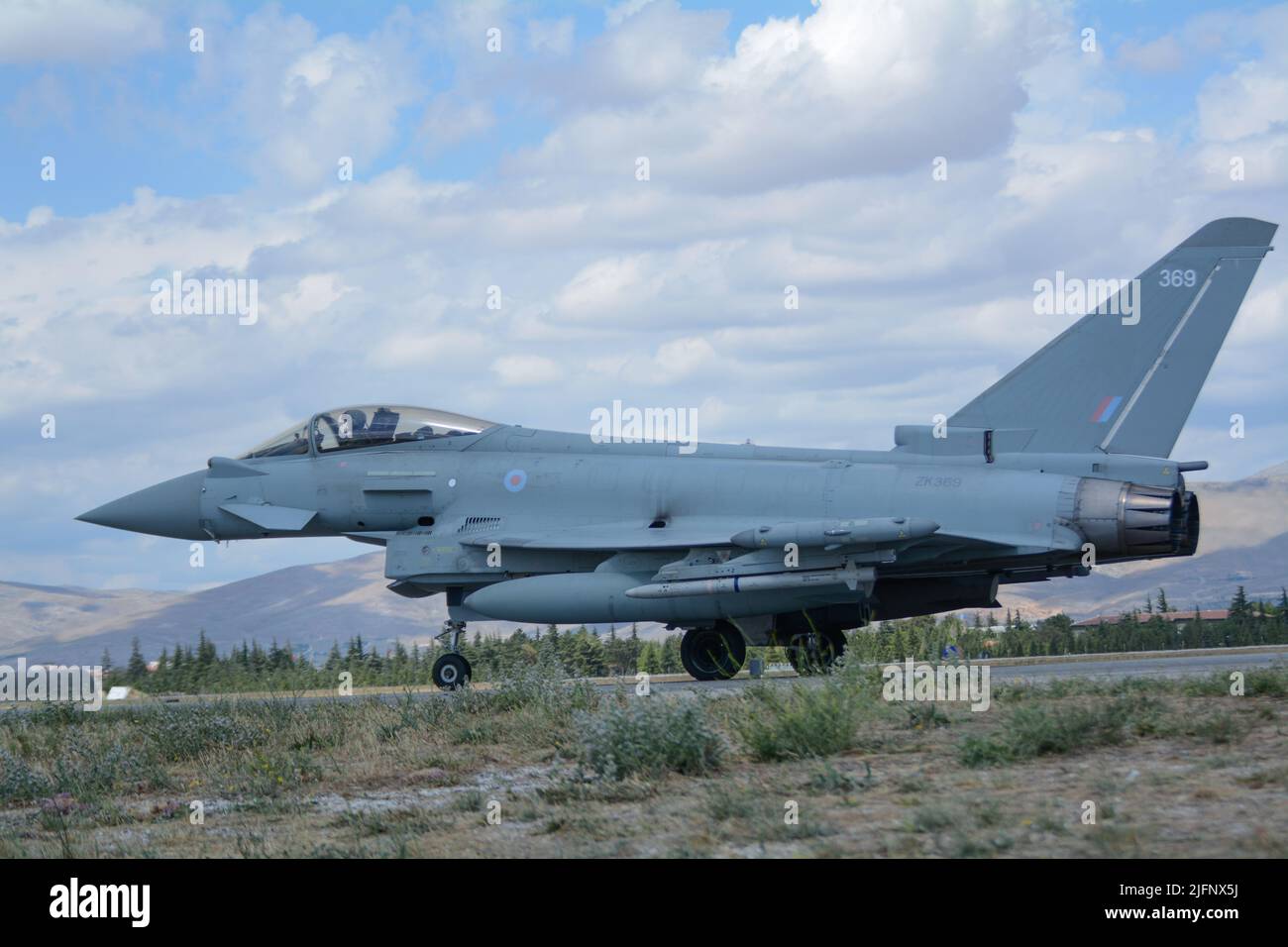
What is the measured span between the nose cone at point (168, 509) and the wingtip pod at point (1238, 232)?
49.1 feet

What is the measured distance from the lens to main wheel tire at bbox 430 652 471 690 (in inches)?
775

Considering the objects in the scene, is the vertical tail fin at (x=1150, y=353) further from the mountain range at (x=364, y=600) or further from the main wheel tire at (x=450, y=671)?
the mountain range at (x=364, y=600)

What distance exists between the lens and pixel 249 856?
334 inches

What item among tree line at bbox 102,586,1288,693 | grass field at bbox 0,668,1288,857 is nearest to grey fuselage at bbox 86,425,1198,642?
tree line at bbox 102,586,1288,693

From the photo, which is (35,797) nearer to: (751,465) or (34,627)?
(751,465)

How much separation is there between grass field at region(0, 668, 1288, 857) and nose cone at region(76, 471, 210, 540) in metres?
7.23

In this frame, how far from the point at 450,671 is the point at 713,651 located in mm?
3689

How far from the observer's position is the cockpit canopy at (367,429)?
70.4ft

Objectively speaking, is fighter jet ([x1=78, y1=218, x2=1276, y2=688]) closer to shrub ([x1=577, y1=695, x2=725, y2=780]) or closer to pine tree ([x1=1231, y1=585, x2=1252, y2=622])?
shrub ([x1=577, y1=695, x2=725, y2=780])

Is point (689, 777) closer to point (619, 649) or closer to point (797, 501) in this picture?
point (797, 501)

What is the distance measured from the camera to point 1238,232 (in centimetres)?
1858

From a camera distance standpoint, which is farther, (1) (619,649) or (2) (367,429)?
(1) (619,649)

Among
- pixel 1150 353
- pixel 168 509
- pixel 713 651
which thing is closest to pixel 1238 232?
pixel 1150 353

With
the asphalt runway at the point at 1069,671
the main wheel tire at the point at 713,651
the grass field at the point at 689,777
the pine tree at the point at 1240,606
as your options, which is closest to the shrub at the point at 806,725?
the grass field at the point at 689,777
